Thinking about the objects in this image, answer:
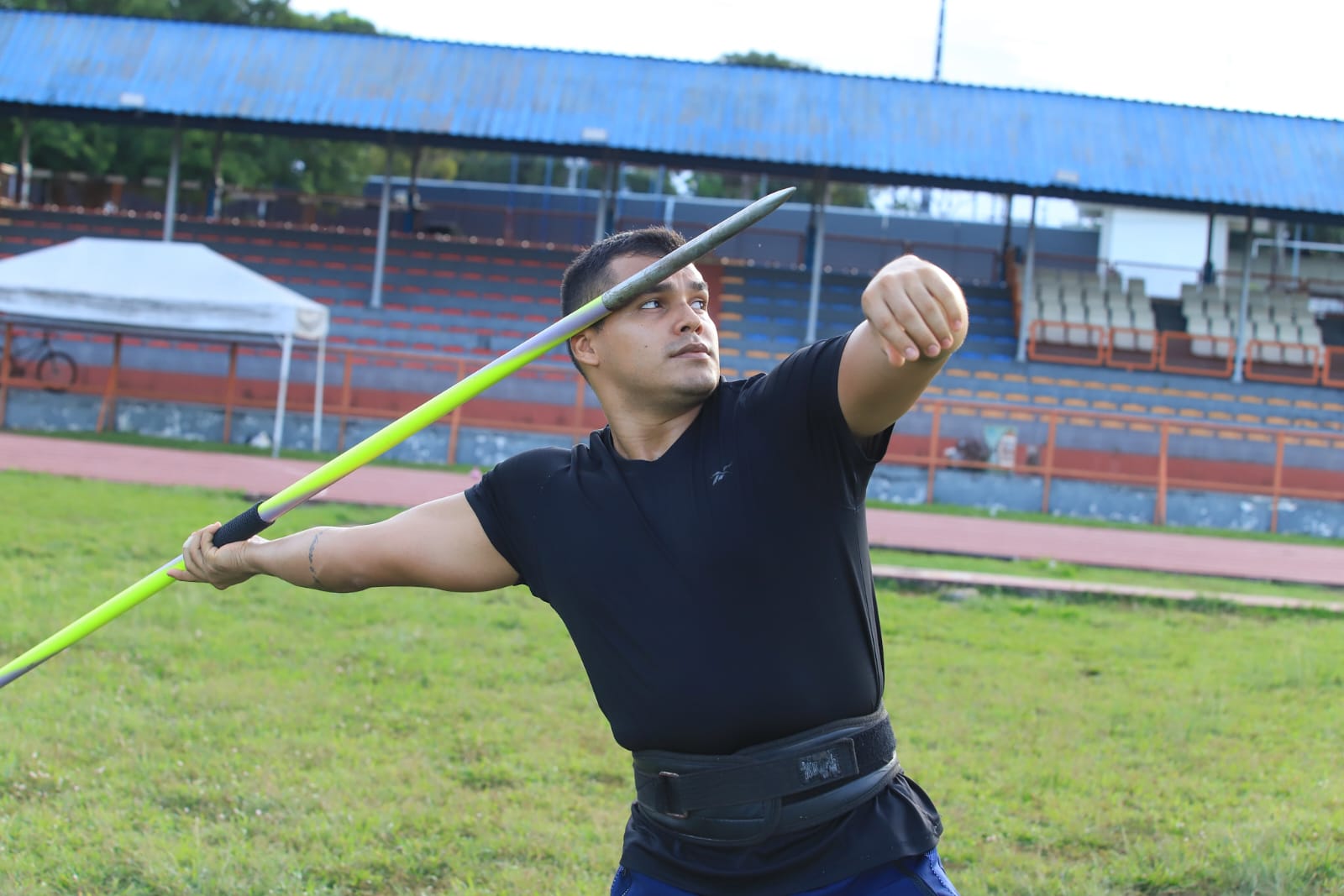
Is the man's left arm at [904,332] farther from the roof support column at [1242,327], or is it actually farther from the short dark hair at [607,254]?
the roof support column at [1242,327]

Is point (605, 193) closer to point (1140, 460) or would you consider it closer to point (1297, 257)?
point (1140, 460)

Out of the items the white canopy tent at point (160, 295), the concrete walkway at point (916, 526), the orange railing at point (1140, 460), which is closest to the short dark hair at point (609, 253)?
the concrete walkway at point (916, 526)

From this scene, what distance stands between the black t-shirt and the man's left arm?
0.11 m

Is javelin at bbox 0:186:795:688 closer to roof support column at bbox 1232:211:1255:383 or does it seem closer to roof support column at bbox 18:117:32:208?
roof support column at bbox 1232:211:1255:383

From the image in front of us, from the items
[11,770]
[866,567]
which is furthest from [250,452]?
[866,567]

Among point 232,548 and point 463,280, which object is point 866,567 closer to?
point 232,548

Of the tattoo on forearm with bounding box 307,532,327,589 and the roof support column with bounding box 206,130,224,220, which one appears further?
the roof support column with bounding box 206,130,224,220

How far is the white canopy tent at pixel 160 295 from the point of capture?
18.7m

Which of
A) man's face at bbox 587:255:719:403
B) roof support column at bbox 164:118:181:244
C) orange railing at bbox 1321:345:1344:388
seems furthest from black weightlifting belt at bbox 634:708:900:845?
roof support column at bbox 164:118:181:244

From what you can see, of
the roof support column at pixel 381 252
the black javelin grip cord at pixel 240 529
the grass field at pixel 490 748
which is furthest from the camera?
the roof support column at pixel 381 252

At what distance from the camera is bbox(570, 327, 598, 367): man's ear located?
276 centimetres

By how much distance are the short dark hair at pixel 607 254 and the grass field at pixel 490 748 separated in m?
2.11

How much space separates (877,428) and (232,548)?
1.77 m

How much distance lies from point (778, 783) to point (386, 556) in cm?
112
